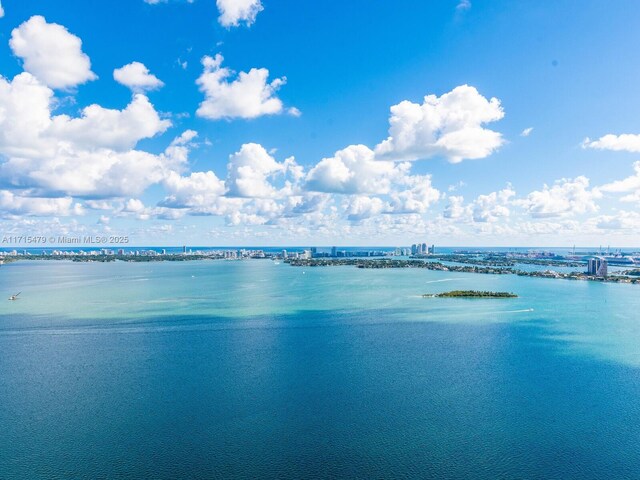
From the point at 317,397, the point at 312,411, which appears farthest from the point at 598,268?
the point at 312,411

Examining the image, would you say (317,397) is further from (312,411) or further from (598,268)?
(598,268)

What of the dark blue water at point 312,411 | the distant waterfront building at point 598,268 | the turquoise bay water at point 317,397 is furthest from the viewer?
the distant waterfront building at point 598,268

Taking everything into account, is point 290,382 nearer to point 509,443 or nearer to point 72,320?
point 509,443

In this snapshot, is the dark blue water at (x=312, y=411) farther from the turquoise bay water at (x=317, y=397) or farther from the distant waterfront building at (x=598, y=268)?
the distant waterfront building at (x=598, y=268)

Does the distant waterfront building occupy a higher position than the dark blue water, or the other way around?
the distant waterfront building

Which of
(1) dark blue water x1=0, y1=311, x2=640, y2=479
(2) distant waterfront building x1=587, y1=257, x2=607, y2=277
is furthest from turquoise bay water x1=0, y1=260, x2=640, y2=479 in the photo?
(2) distant waterfront building x1=587, y1=257, x2=607, y2=277

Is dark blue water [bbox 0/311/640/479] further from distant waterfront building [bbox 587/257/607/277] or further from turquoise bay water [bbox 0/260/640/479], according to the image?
distant waterfront building [bbox 587/257/607/277]

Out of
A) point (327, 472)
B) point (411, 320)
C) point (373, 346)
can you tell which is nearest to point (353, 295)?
point (411, 320)

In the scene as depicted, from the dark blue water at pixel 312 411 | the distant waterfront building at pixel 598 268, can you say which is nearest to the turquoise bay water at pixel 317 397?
the dark blue water at pixel 312 411
